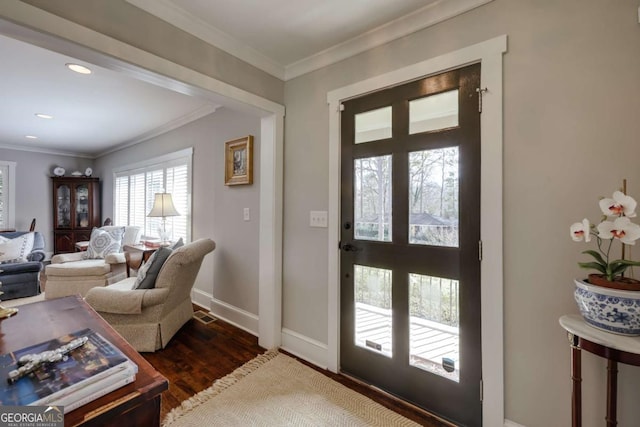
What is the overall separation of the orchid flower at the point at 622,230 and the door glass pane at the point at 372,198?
1.03 m

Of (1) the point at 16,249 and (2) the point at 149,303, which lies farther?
(1) the point at 16,249

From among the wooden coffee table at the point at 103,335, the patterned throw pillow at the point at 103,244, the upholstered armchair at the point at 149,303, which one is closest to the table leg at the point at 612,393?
the wooden coffee table at the point at 103,335

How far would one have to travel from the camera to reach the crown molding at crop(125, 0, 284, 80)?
5.34 feet

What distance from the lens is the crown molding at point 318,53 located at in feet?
5.30

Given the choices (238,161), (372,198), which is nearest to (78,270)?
(238,161)

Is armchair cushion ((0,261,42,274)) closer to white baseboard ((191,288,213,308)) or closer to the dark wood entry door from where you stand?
white baseboard ((191,288,213,308))

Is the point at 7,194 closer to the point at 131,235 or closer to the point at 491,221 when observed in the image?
the point at 131,235

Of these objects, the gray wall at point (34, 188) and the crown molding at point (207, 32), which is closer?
the crown molding at point (207, 32)

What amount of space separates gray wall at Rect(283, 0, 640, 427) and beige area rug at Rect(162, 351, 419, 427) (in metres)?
0.79

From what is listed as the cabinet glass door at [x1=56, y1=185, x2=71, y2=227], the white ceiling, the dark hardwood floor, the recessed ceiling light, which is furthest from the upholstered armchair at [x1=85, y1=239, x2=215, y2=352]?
the cabinet glass door at [x1=56, y1=185, x2=71, y2=227]

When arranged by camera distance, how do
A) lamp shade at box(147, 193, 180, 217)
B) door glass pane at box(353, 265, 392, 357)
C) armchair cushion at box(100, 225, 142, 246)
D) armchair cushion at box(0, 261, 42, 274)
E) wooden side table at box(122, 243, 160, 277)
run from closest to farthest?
door glass pane at box(353, 265, 392, 357) < wooden side table at box(122, 243, 160, 277) < lamp shade at box(147, 193, 180, 217) < armchair cushion at box(0, 261, 42, 274) < armchair cushion at box(100, 225, 142, 246)

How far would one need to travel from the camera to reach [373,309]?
77.2 inches

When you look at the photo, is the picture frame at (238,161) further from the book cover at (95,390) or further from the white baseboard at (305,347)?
the book cover at (95,390)

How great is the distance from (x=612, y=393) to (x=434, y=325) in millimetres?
757
